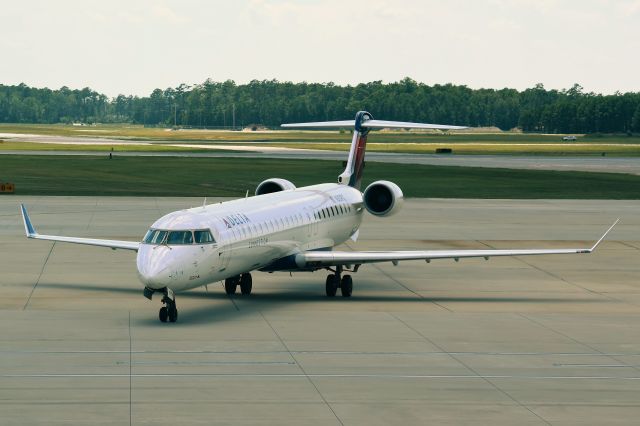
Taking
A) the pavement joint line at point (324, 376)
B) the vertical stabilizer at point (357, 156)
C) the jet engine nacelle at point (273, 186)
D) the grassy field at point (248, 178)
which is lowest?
the grassy field at point (248, 178)

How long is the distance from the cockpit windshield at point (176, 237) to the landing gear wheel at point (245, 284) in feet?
15.1

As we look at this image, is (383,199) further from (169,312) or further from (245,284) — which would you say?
(169,312)

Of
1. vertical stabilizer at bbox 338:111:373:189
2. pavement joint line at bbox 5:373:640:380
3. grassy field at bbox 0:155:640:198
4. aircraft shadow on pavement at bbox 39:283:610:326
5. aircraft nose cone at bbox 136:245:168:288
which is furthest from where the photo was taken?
grassy field at bbox 0:155:640:198

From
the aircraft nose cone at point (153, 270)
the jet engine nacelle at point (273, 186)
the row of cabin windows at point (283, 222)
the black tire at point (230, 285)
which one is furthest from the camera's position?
the jet engine nacelle at point (273, 186)

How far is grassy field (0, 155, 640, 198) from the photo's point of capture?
73.1 m

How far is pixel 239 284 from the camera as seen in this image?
33.2m

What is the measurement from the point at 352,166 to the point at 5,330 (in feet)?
53.1

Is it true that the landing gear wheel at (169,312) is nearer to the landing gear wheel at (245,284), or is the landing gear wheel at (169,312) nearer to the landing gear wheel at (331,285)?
the landing gear wheel at (245,284)

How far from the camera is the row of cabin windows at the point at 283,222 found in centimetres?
3041

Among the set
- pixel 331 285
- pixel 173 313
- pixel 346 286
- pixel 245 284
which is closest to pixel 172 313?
pixel 173 313

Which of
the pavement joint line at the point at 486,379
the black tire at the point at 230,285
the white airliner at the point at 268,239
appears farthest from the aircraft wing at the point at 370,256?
the pavement joint line at the point at 486,379

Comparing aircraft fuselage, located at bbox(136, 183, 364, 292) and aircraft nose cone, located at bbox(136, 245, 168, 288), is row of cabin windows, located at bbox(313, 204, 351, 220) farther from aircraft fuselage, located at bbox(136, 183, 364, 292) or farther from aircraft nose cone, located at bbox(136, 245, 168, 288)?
aircraft nose cone, located at bbox(136, 245, 168, 288)

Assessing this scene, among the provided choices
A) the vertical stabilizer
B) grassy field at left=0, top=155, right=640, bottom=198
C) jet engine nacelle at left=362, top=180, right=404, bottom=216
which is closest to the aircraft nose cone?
jet engine nacelle at left=362, top=180, right=404, bottom=216

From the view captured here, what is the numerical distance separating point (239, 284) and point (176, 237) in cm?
541
